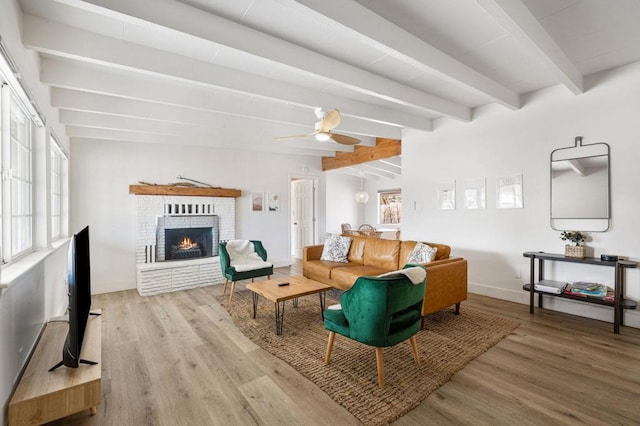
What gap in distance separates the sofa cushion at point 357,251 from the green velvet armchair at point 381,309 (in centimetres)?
228

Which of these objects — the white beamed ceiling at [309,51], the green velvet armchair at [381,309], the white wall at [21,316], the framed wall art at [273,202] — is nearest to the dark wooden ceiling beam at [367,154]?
the framed wall art at [273,202]

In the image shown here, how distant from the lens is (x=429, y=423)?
1.86 m

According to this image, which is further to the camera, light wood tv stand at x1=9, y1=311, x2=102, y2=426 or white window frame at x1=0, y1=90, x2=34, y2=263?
white window frame at x1=0, y1=90, x2=34, y2=263

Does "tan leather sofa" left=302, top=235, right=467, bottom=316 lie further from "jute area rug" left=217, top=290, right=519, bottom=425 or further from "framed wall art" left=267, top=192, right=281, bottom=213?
"framed wall art" left=267, top=192, right=281, bottom=213

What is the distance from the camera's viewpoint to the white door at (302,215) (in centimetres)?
761

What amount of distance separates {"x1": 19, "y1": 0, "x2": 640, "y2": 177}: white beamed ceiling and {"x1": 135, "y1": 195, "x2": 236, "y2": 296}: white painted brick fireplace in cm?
150

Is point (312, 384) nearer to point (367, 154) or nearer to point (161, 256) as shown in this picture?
point (161, 256)

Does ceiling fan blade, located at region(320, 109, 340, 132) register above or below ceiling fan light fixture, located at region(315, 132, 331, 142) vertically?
above

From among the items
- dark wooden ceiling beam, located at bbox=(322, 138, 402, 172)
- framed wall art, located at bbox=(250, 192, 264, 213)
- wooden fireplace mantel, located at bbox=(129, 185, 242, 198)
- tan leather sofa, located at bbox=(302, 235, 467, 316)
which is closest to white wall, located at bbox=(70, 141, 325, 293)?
framed wall art, located at bbox=(250, 192, 264, 213)

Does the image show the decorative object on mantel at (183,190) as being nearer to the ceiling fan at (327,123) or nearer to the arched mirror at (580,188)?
the ceiling fan at (327,123)

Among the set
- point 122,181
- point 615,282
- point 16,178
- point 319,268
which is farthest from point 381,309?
point 122,181

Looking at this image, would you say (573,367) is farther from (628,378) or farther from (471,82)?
(471,82)

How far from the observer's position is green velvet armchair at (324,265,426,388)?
2.17 m

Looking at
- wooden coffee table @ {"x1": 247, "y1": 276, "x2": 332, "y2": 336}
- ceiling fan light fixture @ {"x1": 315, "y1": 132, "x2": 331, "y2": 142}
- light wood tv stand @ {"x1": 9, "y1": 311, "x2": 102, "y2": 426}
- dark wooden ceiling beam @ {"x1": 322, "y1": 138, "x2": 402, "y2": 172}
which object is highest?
dark wooden ceiling beam @ {"x1": 322, "y1": 138, "x2": 402, "y2": 172}
